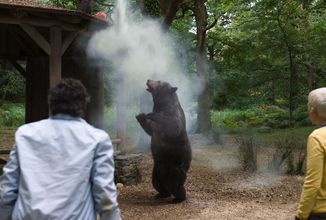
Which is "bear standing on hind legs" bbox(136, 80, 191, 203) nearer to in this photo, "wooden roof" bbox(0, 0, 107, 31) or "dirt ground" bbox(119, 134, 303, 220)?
"dirt ground" bbox(119, 134, 303, 220)

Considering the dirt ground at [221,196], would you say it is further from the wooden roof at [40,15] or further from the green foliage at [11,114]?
the green foliage at [11,114]

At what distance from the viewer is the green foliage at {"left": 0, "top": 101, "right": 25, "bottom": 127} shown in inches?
809

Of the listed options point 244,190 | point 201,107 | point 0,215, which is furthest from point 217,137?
point 0,215

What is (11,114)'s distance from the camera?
21891 millimetres

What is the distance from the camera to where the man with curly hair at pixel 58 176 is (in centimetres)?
260

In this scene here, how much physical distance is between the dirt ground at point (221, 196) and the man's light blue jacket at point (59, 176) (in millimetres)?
4090

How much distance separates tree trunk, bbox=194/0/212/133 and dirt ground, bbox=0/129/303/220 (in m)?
5.24

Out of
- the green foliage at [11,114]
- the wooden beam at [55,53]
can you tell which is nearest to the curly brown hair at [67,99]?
the wooden beam at [55,53]

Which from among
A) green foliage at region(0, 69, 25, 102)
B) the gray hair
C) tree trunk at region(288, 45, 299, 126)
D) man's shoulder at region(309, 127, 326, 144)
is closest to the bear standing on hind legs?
the gray hair

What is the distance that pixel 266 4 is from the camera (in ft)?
52.3

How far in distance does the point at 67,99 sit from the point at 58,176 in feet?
1.52

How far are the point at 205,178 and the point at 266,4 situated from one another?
331 inches

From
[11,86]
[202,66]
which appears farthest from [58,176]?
[11,86]

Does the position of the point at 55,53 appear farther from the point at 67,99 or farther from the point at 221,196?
the point at 67,99
